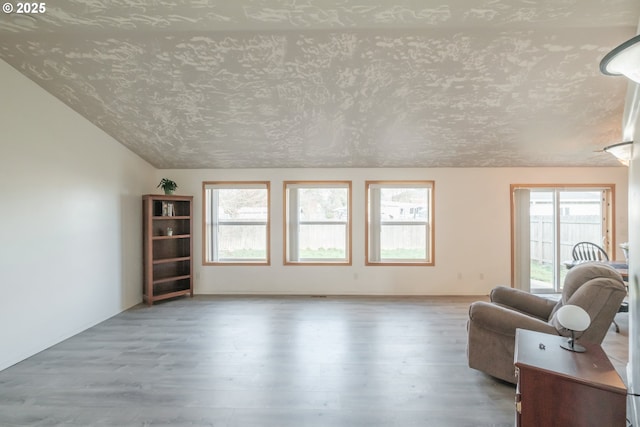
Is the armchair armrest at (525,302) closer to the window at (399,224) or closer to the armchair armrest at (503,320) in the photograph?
the armchair armrest at (503,320)

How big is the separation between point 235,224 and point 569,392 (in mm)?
4851

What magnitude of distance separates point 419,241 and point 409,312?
148cm

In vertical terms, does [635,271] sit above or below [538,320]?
above

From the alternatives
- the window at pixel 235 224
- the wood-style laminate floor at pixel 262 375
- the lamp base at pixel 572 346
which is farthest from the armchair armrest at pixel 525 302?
the window at pixel 235 224

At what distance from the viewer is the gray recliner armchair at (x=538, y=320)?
7.15 feet

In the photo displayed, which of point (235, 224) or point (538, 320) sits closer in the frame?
point (538, 320)

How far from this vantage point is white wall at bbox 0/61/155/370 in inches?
111

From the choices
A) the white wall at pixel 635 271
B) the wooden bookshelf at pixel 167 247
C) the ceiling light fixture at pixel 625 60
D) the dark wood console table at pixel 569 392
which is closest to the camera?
the ceiling light fixture at pixel 625 60

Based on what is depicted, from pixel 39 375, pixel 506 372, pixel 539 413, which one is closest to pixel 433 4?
pixel 539 413

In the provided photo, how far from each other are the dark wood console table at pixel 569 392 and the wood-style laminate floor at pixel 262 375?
2.25 feet

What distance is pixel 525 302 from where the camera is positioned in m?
2.97

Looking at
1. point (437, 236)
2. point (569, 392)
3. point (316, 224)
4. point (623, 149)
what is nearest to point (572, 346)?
point (569, 392)

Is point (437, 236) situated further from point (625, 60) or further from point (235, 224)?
point (625, 60)

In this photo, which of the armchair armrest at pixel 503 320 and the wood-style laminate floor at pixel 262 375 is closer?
the wood-style laminate floor at pixel 262 375
